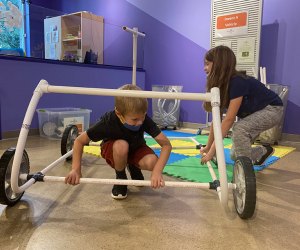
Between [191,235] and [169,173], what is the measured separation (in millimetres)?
590

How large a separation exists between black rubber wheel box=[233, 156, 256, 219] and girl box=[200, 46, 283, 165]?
0.94 ft

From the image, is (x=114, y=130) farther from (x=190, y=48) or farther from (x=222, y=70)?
(x=190, y=48)

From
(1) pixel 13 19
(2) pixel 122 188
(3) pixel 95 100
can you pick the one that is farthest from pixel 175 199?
(1) pixel 13 19

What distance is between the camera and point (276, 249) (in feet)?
2.58

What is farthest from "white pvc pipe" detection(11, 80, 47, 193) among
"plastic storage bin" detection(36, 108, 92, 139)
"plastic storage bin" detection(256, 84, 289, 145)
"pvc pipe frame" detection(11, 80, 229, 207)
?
"plastic storage bin" detection(256, 84, 289, 145)

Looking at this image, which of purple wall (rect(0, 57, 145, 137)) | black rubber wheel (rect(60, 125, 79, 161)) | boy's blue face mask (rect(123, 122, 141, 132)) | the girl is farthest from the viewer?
purple wall (rect(0, 57, 145, 137))

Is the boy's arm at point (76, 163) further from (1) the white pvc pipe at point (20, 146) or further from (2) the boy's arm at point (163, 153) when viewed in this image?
(2) the boy's arm at point (163, 153)

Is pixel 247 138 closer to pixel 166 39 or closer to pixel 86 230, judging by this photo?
pixel 86 230

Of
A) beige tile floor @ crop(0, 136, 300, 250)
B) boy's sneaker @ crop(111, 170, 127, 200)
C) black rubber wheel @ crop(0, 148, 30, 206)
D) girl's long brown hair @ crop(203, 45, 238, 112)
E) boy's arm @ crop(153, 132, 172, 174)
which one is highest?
girl's long brown hair @ crop(203, 45, 238, 112)

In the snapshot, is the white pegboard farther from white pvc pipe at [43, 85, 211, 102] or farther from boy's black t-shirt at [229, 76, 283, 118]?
white pvc pipe at [43, 85, 211, 102]

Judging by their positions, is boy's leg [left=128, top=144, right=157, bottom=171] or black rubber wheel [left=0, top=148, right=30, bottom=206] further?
boy's leg [left=128, top=144, right=157, bottom=171]

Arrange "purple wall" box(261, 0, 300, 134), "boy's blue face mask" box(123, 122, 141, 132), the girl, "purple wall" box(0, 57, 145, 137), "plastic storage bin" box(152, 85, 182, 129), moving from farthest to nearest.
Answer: "plastic storage bin" box(152, 85, 182, 129)
"purple wall" box(261, 0, 300, 134)
"purple wall" box(0, 57, 145, 137)
the girl
"boy's blue face mask" box(123, 122, 141, 132)

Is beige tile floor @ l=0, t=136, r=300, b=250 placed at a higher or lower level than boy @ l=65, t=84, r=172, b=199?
lower

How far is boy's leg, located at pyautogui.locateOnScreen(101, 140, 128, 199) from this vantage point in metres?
1.05
